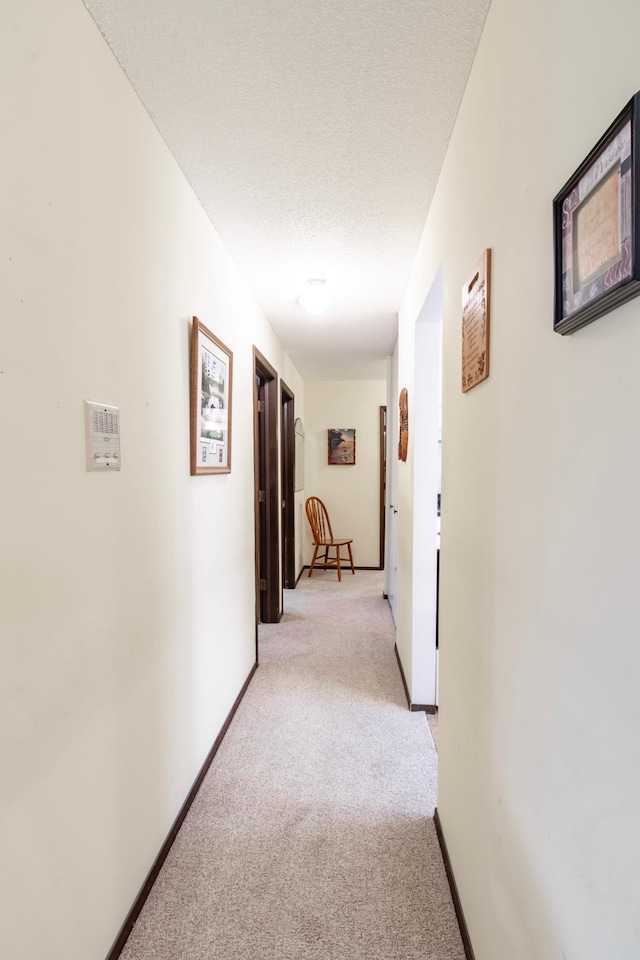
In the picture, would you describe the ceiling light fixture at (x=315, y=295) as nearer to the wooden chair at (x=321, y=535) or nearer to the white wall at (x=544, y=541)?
the white wall at (x=544, y=541)

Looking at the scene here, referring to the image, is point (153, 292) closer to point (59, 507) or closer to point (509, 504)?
point (59, 507)

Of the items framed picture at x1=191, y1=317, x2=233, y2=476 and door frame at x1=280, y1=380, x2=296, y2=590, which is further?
door frame at x1=280, y1=380, x2=296, y2=590

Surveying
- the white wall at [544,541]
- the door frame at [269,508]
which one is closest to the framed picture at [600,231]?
the white wall at [544,541]

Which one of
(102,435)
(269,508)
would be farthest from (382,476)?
(102,435)

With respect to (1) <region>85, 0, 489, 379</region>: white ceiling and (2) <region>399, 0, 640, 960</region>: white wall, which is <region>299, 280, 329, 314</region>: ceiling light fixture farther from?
(2) <region>399, 0, 640, 960</region>: white wall

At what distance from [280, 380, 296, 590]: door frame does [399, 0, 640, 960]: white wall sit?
3107 mm

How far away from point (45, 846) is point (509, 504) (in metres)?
1.14

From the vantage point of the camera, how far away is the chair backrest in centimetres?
526

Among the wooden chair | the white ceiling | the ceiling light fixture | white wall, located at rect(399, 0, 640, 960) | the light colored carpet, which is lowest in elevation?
the light colored carpet

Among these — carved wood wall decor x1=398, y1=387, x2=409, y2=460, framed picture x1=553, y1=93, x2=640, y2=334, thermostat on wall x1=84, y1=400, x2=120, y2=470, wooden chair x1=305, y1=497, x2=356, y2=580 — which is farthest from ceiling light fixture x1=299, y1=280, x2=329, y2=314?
wooden chair x1=305, y1=497, x2=356, y2=580

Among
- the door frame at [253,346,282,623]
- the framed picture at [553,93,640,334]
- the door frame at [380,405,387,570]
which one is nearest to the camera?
the framed picture at [553,93,640,334]

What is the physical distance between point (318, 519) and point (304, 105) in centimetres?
454

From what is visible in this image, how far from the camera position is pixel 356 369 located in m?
4.95

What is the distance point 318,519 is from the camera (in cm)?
557
